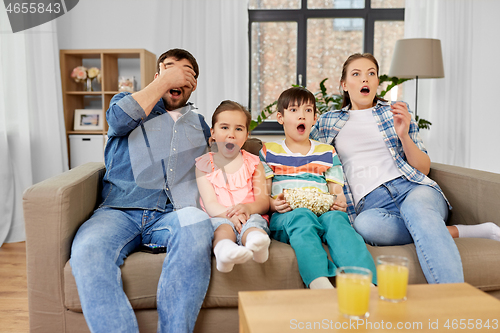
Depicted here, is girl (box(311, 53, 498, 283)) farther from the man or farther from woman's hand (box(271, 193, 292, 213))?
the man

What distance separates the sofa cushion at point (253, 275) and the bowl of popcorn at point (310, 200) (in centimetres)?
18

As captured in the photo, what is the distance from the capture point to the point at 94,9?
11.7 ft

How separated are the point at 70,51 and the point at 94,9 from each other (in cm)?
58

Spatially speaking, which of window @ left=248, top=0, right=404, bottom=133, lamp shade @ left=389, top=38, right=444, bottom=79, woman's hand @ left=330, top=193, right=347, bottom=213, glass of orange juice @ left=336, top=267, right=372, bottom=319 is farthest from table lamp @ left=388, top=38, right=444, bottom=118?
glass of orange juice @ left=336, top=267, right=372, bottom=319

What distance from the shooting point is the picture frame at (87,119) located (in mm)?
3348

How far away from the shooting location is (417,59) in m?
3.15

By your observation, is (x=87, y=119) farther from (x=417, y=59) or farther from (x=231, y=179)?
(x=417, y=59)

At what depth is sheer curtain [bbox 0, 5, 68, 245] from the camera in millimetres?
2684

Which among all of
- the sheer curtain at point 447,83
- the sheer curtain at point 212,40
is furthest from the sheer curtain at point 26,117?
the sheer curtain at point 447,83

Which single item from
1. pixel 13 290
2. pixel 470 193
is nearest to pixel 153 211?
pixel 13 290

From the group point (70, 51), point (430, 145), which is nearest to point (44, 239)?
point (70, 51)

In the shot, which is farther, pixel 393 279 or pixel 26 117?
pixel 26 117

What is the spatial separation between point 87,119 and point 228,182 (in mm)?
2252

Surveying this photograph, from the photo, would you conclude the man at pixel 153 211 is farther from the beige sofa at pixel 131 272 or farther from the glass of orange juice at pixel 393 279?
the glass of orange juice at pixel 393 279
